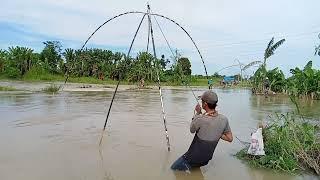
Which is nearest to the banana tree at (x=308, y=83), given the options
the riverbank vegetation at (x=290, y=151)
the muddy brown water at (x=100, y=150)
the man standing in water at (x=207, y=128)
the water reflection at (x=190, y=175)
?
the muddy brown water at (x=100, y=150)

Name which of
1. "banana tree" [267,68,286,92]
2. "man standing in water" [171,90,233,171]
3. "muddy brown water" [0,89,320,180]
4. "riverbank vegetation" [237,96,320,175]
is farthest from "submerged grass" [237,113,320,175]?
"banana tree" [267,68,286,92]

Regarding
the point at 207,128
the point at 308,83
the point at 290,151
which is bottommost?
the point at 290,151

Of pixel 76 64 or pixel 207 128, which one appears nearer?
pixel 207 128

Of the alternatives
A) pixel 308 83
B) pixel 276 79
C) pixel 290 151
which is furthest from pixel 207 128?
pixel 276 79

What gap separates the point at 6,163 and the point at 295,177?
437 cm

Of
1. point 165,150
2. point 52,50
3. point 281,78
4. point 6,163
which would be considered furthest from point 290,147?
point 52,50

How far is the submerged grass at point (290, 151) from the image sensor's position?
6.27m

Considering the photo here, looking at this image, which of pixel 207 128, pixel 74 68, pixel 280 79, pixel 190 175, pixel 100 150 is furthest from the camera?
pixel 74 68

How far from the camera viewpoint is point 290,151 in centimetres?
642

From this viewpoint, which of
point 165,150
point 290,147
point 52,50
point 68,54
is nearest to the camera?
point 290,147

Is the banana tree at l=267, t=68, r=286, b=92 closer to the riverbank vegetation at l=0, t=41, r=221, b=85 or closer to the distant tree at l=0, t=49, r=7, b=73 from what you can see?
the riverbank vegetation at l=0, t=41, r=221, b=85

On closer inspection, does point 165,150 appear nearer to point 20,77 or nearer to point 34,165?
point 34,165

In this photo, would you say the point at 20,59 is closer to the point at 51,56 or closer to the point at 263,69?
the point at 51,56

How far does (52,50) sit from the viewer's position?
50.2m
